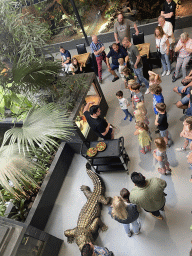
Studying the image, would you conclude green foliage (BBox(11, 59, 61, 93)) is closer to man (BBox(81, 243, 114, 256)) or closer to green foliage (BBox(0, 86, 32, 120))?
green foliage (BBox(0, 86, 32, 120))

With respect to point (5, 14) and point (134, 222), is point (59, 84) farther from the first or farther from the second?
point (134, 222)

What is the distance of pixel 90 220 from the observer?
144 inches

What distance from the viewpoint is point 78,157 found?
5129 mm

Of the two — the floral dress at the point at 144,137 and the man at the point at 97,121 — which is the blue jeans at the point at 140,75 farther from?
the floral dress at the point at 144,137

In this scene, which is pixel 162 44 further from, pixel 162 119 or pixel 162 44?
pixel 162 119

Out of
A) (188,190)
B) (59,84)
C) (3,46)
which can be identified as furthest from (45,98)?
(188,190)

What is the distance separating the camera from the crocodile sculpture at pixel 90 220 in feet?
11.4

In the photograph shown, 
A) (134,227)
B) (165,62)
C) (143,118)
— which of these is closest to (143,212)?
(134,227)

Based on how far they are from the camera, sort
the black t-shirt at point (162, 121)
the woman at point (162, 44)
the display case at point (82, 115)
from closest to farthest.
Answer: the black t-shirt at point (162, 121) → the display case at point (82, 115) → the woman at point (162, 44)

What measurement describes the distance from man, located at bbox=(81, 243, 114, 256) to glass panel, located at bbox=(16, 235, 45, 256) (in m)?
0.81

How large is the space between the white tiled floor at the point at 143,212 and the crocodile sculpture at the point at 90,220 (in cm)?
18

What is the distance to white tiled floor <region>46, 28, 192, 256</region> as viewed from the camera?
331 cm

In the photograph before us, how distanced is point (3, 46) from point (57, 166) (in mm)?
2676

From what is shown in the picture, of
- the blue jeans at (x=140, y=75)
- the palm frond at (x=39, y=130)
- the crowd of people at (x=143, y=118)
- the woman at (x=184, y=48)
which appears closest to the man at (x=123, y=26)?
the crowd of people at (x=143, y=118)
